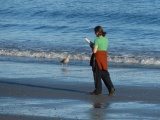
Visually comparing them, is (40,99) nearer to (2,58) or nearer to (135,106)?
(135,106)

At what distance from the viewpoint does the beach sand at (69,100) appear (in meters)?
11.7

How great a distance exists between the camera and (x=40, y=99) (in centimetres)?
1345

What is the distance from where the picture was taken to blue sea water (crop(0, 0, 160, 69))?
71.6 feet

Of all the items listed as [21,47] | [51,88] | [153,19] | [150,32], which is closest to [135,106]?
[51,88]

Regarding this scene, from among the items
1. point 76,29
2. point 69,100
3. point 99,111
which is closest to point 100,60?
point 69,100

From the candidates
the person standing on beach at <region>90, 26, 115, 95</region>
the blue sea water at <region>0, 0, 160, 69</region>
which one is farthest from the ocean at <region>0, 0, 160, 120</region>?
the person standing on beach at <region>90, 26, 115, 95</region>

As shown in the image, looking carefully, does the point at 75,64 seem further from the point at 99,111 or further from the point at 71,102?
the point at 99,111

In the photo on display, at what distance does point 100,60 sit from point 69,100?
1.15 metres

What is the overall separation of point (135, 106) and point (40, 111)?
185 centimetres

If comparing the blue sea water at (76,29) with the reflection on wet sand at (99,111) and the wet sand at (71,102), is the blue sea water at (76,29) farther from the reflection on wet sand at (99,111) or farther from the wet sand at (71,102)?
the reflection on wet sand at (99,111)

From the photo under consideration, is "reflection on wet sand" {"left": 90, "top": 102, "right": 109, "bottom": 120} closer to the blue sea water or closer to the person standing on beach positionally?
the person standing on beach

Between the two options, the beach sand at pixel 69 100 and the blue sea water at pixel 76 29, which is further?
the blue sea water at pixel 76 29

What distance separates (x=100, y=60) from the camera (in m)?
14.0

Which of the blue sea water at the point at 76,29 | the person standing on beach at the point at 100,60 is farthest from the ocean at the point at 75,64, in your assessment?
the person standing on beach at the point at 100,60
